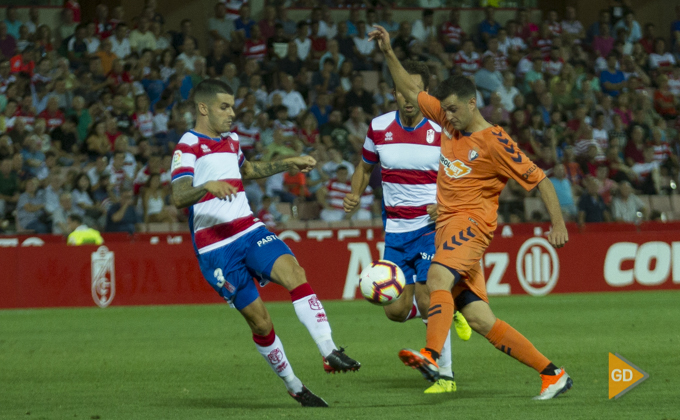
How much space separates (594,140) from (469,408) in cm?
1479

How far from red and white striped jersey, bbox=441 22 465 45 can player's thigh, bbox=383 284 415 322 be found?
14533 millimetres

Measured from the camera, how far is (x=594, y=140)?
1964 centimetres

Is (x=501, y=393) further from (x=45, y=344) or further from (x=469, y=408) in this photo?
(x=45, y=344)

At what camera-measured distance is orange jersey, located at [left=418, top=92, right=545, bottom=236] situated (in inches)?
243

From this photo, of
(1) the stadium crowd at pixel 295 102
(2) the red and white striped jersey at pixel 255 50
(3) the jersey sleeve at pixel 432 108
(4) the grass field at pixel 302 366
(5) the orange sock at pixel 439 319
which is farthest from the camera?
(2) the red and white striped jersey at pixel 255 50

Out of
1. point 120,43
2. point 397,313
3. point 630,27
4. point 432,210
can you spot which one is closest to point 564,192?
point 630,27

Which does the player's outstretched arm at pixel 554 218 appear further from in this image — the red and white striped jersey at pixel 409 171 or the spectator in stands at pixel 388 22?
the spectator in stands at pixel 388 22

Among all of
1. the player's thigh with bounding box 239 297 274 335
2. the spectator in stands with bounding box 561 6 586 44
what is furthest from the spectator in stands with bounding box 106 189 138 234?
the spectator in stands with bounding box 561 6 586 44

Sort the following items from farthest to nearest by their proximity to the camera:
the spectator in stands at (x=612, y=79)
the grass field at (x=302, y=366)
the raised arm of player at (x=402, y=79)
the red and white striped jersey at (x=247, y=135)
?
the spectator in stands at (x=612, y=79)
the red and white striped jersey at (x=247, y=135)
the raised arm of player at (x=402, y=79)
the grass field at (x=302, y=366)

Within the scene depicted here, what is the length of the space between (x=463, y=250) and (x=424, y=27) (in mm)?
15832

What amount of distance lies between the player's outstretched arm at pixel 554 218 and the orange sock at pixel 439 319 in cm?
76

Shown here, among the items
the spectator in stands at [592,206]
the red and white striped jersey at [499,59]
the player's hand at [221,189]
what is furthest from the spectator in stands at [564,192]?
the player's hand at [221,189]

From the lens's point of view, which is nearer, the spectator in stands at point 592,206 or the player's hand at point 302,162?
the player's hand at point 302,162

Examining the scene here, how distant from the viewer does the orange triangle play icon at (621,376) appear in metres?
6.21
